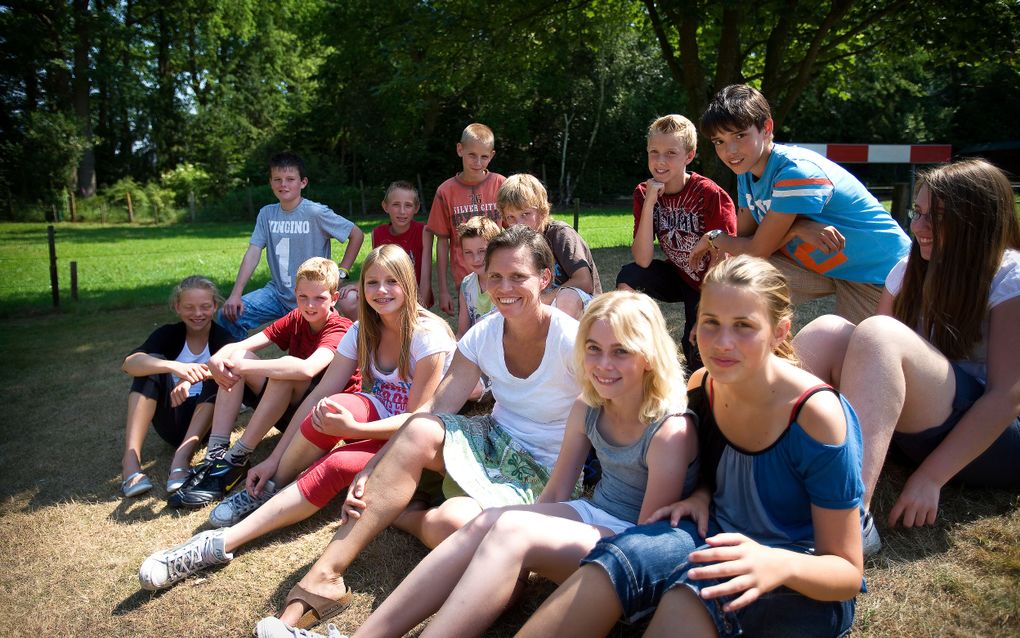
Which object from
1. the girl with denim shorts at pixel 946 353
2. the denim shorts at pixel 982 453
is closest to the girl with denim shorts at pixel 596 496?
the girl with denim shorts at pixel 946 353

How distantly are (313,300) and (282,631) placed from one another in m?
1.95

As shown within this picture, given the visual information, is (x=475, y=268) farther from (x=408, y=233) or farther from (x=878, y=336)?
(x=878, y=336)

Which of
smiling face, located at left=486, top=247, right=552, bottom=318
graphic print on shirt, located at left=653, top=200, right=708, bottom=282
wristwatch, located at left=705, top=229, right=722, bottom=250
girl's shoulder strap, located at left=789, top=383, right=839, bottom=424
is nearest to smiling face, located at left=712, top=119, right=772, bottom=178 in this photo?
wristwatch, located at left=705, top=229, right=722, bottom=250

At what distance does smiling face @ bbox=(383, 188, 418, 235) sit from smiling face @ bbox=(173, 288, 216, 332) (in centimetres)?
164

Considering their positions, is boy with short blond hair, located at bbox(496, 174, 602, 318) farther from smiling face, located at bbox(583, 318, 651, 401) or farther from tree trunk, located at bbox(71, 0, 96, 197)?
tree trunk, located at bbox(71, 0, 96, 197)

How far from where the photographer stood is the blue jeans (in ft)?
16.9

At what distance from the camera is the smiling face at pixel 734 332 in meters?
1.94

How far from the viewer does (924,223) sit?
261 centimetres

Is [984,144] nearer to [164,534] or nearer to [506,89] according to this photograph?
[506,89]

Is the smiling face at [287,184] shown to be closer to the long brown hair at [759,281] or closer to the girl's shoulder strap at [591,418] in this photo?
the girl's shoulder strap at [591,418]

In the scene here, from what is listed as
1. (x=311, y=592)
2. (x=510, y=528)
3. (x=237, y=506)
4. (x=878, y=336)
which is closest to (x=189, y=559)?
(x=237, y=506)

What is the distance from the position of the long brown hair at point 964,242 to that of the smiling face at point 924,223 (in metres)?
0.01

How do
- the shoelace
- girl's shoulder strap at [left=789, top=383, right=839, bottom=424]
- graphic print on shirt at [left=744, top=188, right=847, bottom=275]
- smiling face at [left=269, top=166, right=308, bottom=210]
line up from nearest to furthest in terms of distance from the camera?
girl's shoulder strap at [left=789, top=383, right=839, bottom=424], the shoelace, graphic print on shirt at [left=744, top=188, right=847, bottom=275], smiling face at [left=269, top=166, right=308, bottom=210]

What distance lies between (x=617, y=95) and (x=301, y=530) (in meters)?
27.0
